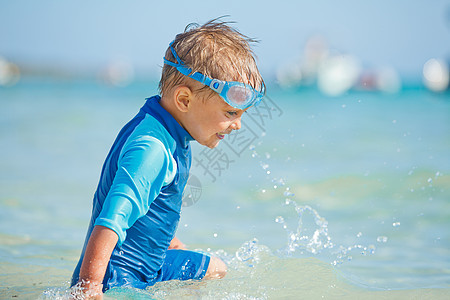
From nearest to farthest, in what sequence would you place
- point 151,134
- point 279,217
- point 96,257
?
1. point 96,257
2. point 151,134
3. point 279,217

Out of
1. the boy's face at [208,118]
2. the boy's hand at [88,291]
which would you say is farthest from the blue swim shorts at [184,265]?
the boy's face at [208,118]

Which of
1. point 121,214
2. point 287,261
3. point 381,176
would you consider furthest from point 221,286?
point 381,176

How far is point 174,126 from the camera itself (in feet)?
7.11

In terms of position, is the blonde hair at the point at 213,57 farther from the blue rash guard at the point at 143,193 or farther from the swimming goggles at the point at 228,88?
the blue rash guard at the point at 143,193

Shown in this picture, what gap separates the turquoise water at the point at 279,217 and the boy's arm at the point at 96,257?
248mm

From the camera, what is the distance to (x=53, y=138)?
30.7ft

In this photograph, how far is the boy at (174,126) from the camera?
2082 millimetres

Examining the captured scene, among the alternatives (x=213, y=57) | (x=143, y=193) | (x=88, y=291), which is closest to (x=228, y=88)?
(x=213, y=57)

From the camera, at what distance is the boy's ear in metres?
2.16

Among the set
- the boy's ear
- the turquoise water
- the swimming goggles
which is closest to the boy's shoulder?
the boy's ear

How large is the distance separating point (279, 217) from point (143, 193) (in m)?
2.02

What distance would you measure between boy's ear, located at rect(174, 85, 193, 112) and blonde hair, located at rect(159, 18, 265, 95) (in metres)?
0.03

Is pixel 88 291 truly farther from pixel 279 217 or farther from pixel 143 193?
pixel 279 217

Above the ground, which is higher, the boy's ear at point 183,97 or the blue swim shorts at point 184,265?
the boy's ear at point 183,97
